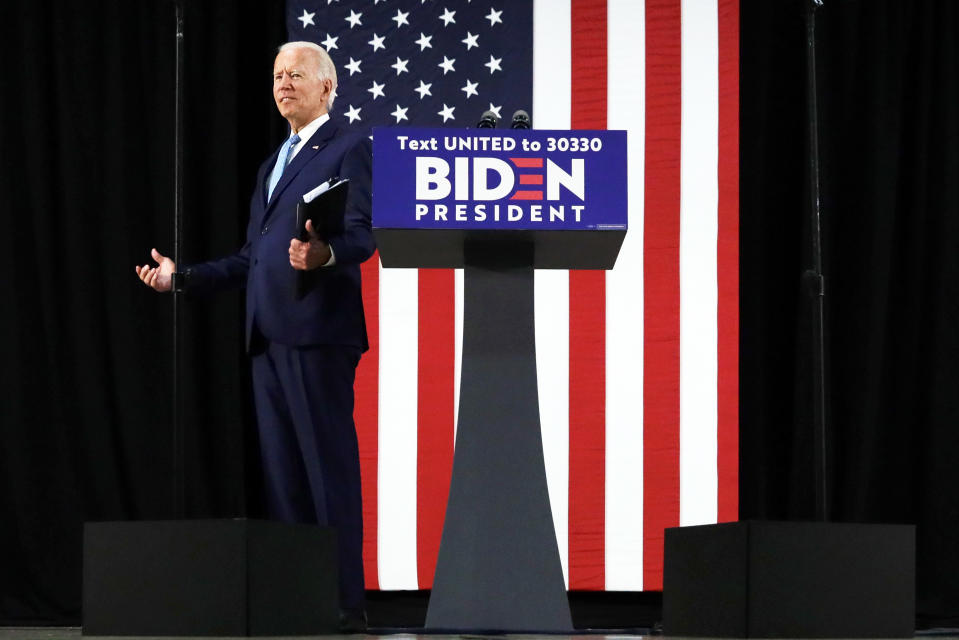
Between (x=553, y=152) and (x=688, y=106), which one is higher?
(x=688, y=106)

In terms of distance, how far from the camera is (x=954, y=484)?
4.33 m

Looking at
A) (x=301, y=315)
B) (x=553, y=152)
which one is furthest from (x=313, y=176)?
(x=553, y=152)

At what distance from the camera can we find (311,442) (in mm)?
2971

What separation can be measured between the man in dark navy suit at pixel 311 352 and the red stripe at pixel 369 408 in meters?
1.23

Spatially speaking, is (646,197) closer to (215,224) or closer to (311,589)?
(215,224)

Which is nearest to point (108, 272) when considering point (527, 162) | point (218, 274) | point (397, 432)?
point (397, 432)

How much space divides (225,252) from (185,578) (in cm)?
239

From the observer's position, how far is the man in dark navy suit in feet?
9.74

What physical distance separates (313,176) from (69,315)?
174 cm

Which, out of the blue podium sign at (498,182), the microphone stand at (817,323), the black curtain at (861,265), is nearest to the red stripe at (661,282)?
the black curtain at (861,265)

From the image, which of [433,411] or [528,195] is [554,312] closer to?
[433,411]

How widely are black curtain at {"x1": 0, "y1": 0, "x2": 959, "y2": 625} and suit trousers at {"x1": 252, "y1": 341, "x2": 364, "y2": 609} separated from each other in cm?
143

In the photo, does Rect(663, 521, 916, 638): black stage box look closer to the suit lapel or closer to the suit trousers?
the suit trousers

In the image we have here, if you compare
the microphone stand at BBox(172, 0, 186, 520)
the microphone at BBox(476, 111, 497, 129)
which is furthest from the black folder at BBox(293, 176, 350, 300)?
the microphone stand at BBox(172, 0, 186, 520)
